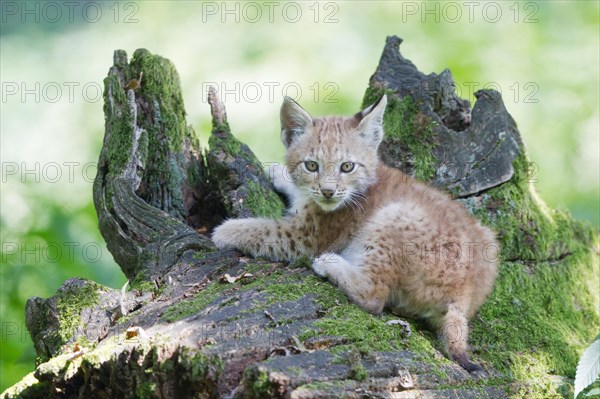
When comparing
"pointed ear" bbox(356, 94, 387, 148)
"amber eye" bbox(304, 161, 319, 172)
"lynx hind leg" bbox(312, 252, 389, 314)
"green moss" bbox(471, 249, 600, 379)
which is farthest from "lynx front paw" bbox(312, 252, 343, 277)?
"pointed ear" bbox(356, 94, 387, 148)

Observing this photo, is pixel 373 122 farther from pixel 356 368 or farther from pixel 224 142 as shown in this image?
pixel 356 368

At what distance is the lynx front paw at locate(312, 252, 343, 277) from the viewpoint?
175 inches

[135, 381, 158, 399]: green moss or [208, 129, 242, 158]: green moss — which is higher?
[208, 129, 242, 158]: green moss

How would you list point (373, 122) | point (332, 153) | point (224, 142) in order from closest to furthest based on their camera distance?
1. point (332, 153)
2. point (373, 122)
3. point (224, 142)

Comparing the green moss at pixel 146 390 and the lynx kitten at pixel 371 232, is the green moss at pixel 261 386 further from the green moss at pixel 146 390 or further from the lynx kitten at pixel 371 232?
the lynx kitten at pixel 371 232

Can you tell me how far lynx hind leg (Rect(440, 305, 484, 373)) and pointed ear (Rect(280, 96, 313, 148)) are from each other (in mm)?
1728

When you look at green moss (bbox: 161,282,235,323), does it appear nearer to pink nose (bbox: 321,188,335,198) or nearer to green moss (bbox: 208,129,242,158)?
pink nose (bbox: 321,188,335,198)

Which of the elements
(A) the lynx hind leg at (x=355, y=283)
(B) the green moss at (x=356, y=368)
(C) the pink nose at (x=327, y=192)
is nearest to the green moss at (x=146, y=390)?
(B) the green moss at (x=356, y=368)

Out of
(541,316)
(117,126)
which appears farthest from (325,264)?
(117,126)

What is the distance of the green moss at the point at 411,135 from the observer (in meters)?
5.72

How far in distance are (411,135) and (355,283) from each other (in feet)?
6.13

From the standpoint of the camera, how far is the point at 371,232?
470 cm

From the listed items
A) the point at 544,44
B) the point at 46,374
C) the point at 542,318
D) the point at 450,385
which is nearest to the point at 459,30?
the point at 544,44

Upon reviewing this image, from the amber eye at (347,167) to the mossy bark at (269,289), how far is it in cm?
76
